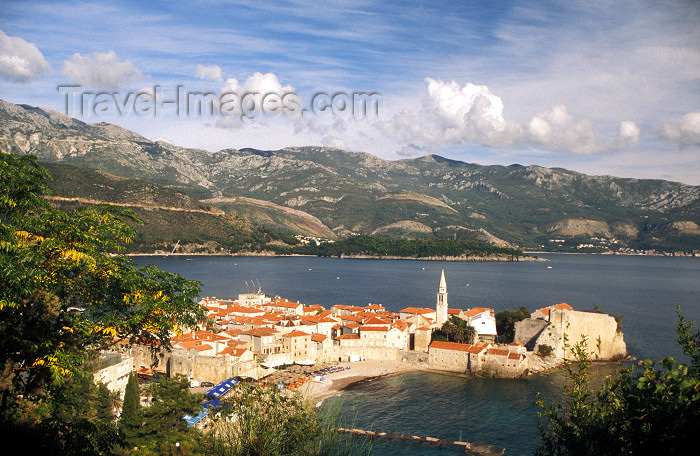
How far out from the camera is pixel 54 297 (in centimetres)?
588

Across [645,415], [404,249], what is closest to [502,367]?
[645,415]

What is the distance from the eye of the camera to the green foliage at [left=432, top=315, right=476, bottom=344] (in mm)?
35250

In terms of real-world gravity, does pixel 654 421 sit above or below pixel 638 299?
above

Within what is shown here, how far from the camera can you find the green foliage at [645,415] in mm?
5117

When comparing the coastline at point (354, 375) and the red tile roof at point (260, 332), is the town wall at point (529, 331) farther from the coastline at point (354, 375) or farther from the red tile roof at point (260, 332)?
the red tile roof at point (260, 332)

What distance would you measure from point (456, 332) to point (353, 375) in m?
9.80

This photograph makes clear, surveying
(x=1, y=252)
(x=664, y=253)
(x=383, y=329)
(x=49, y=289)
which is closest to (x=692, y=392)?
(x=49, y=289)

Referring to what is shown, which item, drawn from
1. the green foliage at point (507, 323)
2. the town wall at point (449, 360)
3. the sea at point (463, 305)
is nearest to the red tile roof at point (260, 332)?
the sea at point (463, 305)

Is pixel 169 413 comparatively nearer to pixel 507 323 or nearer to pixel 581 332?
pixel 581 332

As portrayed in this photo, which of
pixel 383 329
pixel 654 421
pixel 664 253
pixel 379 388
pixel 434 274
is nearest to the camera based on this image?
pixel 654 421

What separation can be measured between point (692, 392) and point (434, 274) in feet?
304

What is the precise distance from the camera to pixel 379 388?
2700 cm

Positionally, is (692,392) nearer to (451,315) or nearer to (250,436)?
(250,436)

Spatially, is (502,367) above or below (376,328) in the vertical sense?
below
